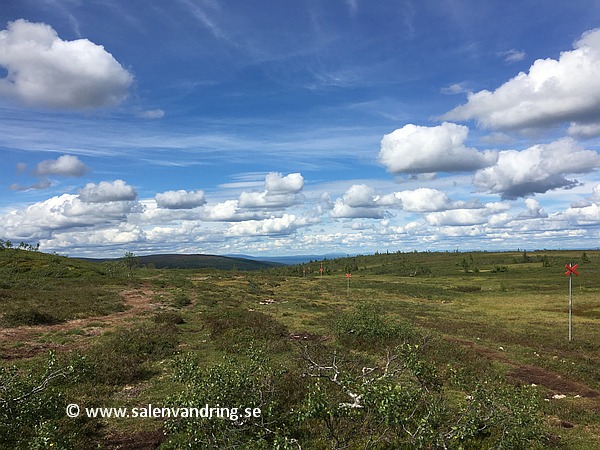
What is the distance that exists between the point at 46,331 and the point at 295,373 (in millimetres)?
19134

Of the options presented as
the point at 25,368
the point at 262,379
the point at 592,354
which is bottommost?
the point at 592,354

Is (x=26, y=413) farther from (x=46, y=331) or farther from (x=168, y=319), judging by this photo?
(x=168, y=319)

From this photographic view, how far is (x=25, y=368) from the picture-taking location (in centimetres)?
1666

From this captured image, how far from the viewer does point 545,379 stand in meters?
18.4

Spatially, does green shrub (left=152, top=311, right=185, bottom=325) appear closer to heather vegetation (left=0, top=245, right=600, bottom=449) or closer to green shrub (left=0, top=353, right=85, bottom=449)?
heather vegetation (left=0, top=245, right=600, bottom=449)

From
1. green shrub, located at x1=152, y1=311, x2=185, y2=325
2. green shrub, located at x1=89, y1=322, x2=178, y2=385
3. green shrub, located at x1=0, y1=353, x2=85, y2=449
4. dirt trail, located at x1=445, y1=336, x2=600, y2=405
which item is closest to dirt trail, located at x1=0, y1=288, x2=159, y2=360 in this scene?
green shrub, located at x1=89, y1=322, x2=178, y2=385

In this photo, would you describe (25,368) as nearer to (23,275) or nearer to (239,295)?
(239,295)

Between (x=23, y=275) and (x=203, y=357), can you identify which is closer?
(x=203, y=357)

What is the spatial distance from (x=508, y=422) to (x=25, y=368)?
19.2 m

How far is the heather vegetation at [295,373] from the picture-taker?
8981 millimetres

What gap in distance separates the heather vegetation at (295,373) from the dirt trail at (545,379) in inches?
3.7

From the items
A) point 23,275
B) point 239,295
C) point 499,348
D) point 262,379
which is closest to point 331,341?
point 499,348

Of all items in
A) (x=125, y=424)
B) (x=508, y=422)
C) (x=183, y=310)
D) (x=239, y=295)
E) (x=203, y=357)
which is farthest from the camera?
(x=239, y=295)

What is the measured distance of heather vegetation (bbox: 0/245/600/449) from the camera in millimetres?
8981
